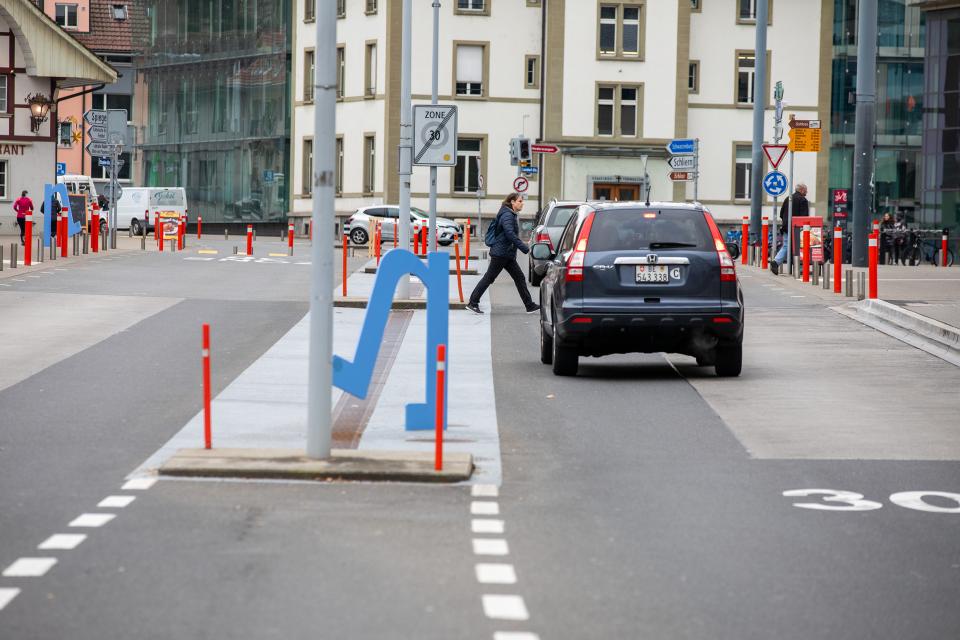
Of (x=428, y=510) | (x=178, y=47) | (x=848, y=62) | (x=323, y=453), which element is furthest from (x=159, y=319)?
(x=178, y=47)

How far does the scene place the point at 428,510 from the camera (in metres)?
9.55

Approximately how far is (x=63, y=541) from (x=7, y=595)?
1.26m

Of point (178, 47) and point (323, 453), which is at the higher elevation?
point (178, 47)

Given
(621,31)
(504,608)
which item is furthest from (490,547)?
(621,31)

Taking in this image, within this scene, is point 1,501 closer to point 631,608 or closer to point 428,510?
point 428,510

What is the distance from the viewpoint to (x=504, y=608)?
7.11 metres

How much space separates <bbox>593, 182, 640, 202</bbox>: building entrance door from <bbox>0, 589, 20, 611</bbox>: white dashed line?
58.9 meters

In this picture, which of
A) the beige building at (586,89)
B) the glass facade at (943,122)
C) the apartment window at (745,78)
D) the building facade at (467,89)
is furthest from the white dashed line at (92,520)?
the apartment window at (745,78)

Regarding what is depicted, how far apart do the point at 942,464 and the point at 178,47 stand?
7209 cm

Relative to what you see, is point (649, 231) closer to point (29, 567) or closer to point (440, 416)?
point (440, 416)

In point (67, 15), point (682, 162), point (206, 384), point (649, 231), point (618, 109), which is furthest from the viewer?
point (67, 15)

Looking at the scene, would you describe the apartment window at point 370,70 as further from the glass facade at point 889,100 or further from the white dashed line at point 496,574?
the white dashed line at point 496,574

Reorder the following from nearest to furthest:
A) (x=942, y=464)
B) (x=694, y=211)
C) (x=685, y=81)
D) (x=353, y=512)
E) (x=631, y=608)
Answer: (x=631, y=608)
(x=353, y=512)
(x=942, y=464)
(x=694, y=211)
(x=685, y=81)

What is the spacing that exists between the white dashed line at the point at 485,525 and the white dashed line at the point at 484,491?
80cm
